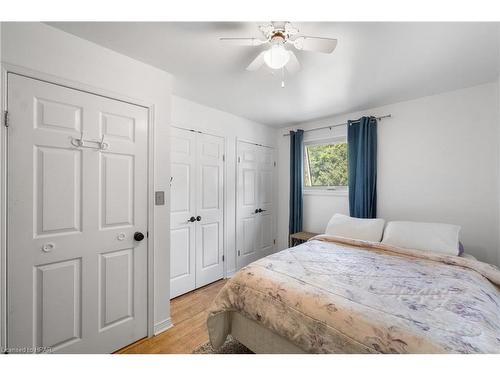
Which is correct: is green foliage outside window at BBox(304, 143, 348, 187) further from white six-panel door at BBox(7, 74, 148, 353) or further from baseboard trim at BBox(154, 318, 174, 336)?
baseboard trim at BBox(154, 318, 174, 336)

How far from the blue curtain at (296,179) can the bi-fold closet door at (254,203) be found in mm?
438

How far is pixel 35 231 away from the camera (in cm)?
134

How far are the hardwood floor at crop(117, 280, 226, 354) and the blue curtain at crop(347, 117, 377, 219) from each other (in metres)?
2.31

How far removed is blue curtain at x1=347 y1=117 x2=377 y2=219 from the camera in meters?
2.83

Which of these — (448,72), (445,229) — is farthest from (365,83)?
(445,229)

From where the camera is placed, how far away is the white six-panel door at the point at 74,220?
1.30m

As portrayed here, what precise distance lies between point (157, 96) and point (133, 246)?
4.44 ft

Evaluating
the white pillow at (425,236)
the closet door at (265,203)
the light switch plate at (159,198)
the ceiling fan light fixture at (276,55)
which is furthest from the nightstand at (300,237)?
the ceiling fan light fixture at (276,55)

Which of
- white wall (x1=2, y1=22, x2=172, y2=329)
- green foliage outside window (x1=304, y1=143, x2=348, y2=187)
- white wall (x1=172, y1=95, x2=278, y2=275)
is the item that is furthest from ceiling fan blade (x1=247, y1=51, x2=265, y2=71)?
green foliage outside window (x1=304, y1=143, x2=348, y2=187)

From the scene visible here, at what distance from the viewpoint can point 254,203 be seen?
3.54 meters

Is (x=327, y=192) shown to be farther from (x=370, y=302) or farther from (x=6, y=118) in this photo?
(x=6, y=118)

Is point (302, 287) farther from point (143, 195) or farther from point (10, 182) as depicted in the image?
point (10, 182)

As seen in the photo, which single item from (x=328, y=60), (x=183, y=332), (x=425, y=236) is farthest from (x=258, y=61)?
(x=183, y=332)

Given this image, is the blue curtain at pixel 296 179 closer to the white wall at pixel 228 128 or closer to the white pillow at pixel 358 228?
the white wall at pixel 228 128
